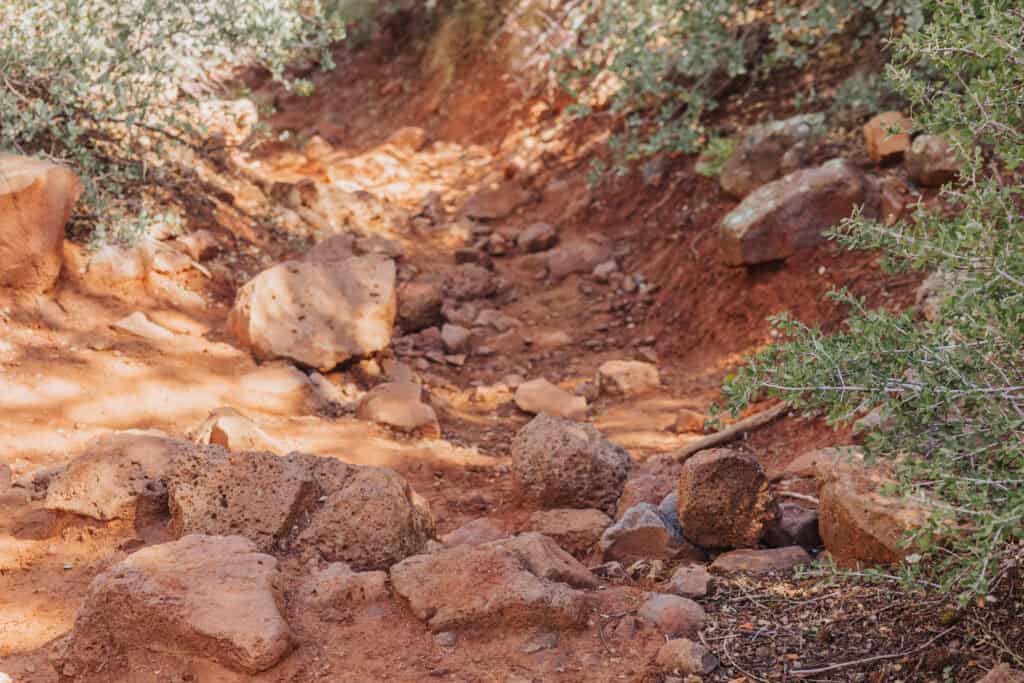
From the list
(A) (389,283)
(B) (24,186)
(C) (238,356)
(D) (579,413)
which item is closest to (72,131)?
(B) (24,186)

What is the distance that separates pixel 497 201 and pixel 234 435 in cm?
557

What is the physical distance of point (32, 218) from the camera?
5.44 metres

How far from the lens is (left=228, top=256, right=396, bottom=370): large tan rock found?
5906 mm

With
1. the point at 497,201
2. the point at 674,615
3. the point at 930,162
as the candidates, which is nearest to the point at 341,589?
the point at 674,615

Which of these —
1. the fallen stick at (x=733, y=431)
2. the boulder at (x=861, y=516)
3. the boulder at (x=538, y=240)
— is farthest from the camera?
the boulder at (x=538, y=240)

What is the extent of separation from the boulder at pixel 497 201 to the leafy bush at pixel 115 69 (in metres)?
2.77

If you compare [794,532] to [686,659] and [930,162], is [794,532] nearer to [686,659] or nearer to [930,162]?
[686,659]

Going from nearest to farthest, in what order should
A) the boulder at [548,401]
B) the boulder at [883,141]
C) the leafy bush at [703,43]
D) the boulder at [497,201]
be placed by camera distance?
1. the boulder at [548,401]
2. the boulder at [883,141]
3. the leafy bush at [703,43]
4. the boulder at [497,201]

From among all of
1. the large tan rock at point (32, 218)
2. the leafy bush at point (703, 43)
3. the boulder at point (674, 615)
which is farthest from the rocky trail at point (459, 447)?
the leafy bush at point (703, 43)

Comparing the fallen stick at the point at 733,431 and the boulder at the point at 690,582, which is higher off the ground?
the boulder at the point at 690,582

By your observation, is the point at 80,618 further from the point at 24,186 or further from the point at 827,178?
the point at 827,178

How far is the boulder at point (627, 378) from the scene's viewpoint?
6258mm

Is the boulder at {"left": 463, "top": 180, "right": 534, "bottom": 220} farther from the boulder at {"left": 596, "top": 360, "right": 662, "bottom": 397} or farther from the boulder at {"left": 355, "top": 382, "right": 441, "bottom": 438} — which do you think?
the boulder at {"left": 355, "top": 382, "right": 441, "bottom": 438}

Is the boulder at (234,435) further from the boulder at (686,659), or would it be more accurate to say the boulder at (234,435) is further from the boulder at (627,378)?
the boulder at (627,378)
